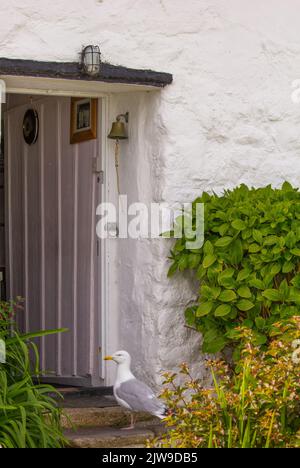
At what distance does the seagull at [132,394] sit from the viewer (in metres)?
6.22

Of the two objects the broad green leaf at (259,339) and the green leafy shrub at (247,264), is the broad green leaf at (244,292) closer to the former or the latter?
the green leafy shrub at (247,264)

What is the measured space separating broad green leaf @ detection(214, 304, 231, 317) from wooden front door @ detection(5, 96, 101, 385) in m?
1.30

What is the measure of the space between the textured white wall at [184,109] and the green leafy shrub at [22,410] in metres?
1.03

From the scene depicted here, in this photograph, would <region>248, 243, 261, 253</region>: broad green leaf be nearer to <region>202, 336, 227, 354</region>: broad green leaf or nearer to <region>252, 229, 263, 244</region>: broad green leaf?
<region>252, 229, 263, 244</region>: broad green leaf

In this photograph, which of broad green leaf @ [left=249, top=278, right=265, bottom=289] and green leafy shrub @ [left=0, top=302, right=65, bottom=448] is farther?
broad green leaf @ [left=249, top=278, right=265, bottom=289]

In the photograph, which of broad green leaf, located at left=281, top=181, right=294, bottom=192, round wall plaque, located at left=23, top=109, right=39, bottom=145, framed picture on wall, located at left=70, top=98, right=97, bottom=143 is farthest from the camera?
round wall plaque, located at left=23, top=109, right=39, bottom=145

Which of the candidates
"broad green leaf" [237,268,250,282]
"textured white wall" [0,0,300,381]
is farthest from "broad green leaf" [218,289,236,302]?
"textured white wall" [0,0,300,381]

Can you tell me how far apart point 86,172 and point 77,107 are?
0.55 m

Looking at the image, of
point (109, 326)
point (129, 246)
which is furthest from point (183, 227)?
point (109, 326)

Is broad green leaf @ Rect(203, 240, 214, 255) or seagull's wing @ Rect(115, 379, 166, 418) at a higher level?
broad green leaf @ Rect(203, 240, 214, 255)

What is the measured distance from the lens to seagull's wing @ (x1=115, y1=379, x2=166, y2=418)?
620 cm

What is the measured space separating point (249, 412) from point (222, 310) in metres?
1.17

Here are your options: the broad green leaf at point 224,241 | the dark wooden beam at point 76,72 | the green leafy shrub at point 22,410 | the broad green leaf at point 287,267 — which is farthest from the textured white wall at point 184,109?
the green leafy shrub at point 22,410

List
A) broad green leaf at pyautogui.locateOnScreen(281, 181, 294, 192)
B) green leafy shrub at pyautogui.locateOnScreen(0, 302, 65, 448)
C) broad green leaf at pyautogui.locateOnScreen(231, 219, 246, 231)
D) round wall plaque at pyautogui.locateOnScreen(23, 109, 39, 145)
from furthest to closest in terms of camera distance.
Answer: round wall plaque at pyautogui.locateOnScreen(23, 109, 39, 145)
broad green leaf at pyautogui.locateOnScreen(281, 181, 294, 192)
broad green leaf at pyautogui.locateOnScreen(231, 219, 246, 231)
green leafy shrub at pyautogui.locateOnScreen(0, 302, 65, 448)
